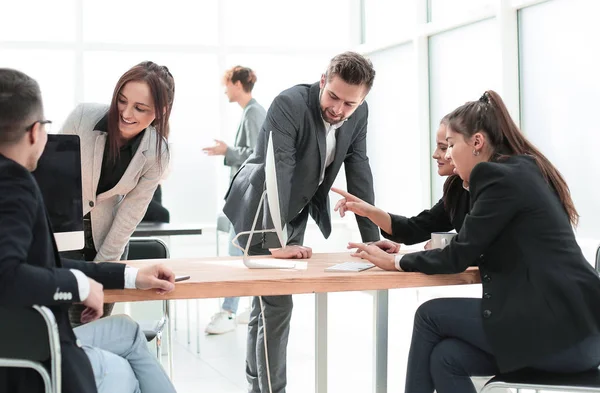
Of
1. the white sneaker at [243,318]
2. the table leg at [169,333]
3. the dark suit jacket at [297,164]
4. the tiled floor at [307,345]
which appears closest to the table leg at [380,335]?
the dark suit jacket at [297,164]

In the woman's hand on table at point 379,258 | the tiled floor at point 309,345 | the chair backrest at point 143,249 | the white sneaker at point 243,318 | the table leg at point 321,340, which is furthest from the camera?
the white sneaker at point 243,318

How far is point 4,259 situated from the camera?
4.94ft

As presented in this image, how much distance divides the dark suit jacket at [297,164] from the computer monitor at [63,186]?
61 cm

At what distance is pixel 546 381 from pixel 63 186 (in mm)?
1509

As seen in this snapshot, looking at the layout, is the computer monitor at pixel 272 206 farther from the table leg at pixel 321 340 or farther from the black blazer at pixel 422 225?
the black blazer at pixel 422 225

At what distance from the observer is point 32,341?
5.20 feet

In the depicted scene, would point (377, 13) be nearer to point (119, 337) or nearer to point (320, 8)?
point (320, 8)

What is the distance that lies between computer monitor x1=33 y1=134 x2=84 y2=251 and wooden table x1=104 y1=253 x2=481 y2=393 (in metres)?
0.23

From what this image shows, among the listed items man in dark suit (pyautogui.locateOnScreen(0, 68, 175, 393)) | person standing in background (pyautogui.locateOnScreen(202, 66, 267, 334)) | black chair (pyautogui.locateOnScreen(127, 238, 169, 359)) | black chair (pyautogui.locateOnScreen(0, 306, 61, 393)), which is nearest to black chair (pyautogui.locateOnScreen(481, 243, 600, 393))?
man in dark suit (pyautogui.locateOnScreen(0, 68, 175, 393))

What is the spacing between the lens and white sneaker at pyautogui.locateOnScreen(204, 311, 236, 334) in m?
5.12

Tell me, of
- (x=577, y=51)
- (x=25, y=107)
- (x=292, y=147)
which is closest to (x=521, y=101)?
(x=577, y=51)

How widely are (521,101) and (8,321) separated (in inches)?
144

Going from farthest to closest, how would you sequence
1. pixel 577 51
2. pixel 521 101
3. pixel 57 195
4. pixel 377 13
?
pixel 377 13 → pixel 521 101 → pixel 577 51 → pixel 57 195

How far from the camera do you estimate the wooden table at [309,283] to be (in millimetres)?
2080
